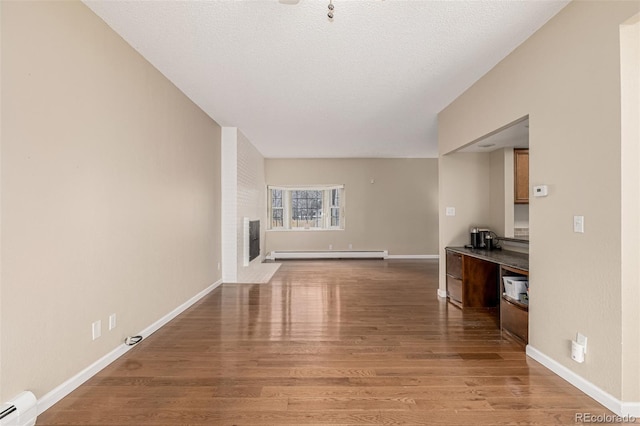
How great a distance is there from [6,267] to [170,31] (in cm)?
200

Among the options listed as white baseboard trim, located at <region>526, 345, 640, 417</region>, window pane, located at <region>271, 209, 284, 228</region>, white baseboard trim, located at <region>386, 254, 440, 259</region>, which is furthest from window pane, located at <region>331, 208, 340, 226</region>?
white baseboard trim, located at <region>526, 345, 640, 417</region>

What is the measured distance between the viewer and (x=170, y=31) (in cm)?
244

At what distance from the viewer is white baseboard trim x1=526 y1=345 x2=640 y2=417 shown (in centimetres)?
179

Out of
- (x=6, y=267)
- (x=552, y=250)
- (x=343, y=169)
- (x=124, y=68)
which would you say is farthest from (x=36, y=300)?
(x=343, y=169)

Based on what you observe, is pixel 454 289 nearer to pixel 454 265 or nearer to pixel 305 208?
pixel 454 265

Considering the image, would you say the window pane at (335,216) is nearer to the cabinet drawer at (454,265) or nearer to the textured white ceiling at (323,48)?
the textured white ceiling at (323,48)

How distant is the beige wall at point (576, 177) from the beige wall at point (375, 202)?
558 centimetres

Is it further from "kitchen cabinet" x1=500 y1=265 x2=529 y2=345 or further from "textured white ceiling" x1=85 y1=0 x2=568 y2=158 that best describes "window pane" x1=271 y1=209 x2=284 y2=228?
"kitchen cabinet" x1=500 y1=265 x2=529 y2=345

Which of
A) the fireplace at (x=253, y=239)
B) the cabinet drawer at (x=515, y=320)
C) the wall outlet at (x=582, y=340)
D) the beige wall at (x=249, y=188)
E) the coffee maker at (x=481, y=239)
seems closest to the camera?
the wall outlet at (x=582, y=340)

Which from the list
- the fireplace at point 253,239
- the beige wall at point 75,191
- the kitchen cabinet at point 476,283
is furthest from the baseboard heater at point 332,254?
the beige wall at point 75,191

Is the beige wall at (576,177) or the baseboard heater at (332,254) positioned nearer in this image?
the beige wall at (576,177)

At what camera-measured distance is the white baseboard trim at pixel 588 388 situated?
70.6 inches

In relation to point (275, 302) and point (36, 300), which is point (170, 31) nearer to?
point (36, 300)

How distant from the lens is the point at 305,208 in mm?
8602
